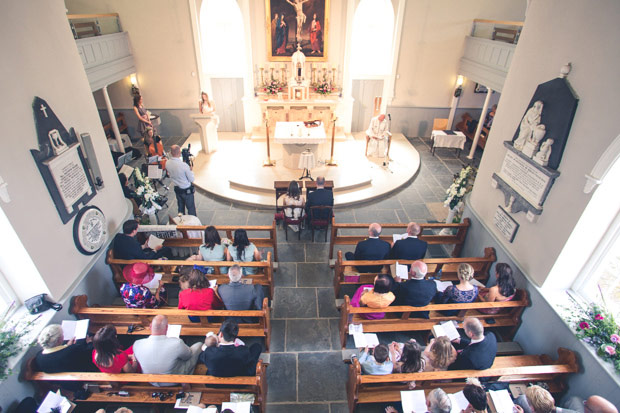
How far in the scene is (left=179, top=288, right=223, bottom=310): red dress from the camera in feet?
14.7

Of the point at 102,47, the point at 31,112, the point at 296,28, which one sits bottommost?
the point at 31,112

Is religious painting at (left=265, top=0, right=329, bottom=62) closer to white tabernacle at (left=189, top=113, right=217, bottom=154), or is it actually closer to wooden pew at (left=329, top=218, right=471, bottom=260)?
white tabernacle at (left=189, top=113, right=217, bottom=154)

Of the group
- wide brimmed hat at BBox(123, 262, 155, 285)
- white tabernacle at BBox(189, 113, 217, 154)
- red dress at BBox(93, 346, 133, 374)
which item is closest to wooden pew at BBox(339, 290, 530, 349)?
red dress at BBox(93, 346, 133, 374)

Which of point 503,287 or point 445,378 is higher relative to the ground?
point 503,287

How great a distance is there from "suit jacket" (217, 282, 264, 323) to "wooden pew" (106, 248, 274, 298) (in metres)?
0.65

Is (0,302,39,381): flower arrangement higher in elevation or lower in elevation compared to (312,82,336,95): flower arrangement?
lower

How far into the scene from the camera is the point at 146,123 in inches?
399

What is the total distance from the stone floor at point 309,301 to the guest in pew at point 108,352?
6.00 feet

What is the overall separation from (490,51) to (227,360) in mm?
10378

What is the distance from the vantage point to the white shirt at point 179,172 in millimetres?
6594

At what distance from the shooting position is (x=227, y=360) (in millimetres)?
3543

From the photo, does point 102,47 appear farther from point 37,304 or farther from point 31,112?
point 37,304

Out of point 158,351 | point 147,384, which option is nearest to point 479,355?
point 158,351

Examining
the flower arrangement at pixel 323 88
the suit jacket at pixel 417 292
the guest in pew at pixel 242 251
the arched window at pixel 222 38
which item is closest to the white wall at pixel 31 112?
the guest in pew at pixel 242 251
